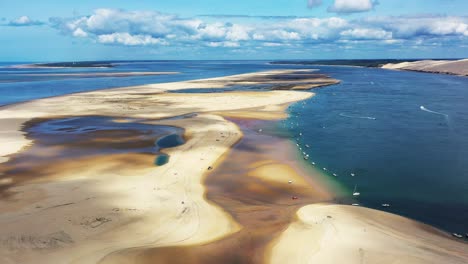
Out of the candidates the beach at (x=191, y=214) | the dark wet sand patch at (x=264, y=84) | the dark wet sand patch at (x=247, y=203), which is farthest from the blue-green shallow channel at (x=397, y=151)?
the dark wet sand patch at (x=264, y=84)

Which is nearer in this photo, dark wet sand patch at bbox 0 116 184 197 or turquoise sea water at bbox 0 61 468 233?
turquoise sea water at bbox 0 61 468 233

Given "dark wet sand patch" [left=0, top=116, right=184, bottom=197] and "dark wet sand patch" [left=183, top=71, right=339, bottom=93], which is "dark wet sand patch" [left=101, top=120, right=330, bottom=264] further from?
"dark wet sand patch" [left=183, top=71, right=339, bottom=93]

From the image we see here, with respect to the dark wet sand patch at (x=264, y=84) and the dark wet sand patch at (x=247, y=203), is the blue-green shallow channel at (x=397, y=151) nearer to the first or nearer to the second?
the dark wet sand patch at (x=247, y=203)

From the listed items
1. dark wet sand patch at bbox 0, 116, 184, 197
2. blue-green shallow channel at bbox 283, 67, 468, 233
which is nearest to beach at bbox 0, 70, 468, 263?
dark wet sand patch at bbox 0, 116, 184, 197

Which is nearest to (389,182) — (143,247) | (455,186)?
(455,186)

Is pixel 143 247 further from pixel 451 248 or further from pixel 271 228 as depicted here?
pixel 451 248

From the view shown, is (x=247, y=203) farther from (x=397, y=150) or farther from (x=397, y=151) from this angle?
(x=397, y=150)

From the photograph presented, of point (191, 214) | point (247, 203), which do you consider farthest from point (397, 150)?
point (191, 214)
